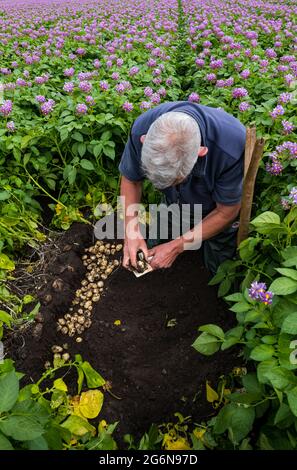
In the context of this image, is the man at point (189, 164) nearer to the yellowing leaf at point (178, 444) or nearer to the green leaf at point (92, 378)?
the green leaf at point (92, 378)

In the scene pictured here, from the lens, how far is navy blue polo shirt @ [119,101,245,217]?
1.71 metres

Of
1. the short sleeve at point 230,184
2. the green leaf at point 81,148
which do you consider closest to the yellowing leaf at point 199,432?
the short sleeve at point 230,184

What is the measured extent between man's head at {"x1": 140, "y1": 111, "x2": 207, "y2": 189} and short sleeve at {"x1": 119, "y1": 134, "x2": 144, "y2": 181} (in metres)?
0.40

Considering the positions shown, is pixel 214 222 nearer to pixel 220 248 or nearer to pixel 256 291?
pixel 220 248

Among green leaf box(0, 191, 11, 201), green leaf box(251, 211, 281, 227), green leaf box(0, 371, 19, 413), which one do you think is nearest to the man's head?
green leaf box(251, 211, 281, 227)

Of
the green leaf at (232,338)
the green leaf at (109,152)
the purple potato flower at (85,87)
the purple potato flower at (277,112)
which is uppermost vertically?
the purple potato flower at (277,112)

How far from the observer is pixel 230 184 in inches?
72.1

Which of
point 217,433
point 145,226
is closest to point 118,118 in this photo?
point 145,226

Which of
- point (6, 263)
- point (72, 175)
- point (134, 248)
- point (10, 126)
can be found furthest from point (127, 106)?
point (6, 263)

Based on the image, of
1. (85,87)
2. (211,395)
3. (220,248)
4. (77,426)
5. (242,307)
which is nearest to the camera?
(242,307)

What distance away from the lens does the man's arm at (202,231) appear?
6.32ft

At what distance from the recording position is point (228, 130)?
173cm

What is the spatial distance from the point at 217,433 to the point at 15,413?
2.57 feet

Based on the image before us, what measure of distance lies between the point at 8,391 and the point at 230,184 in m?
1.31
